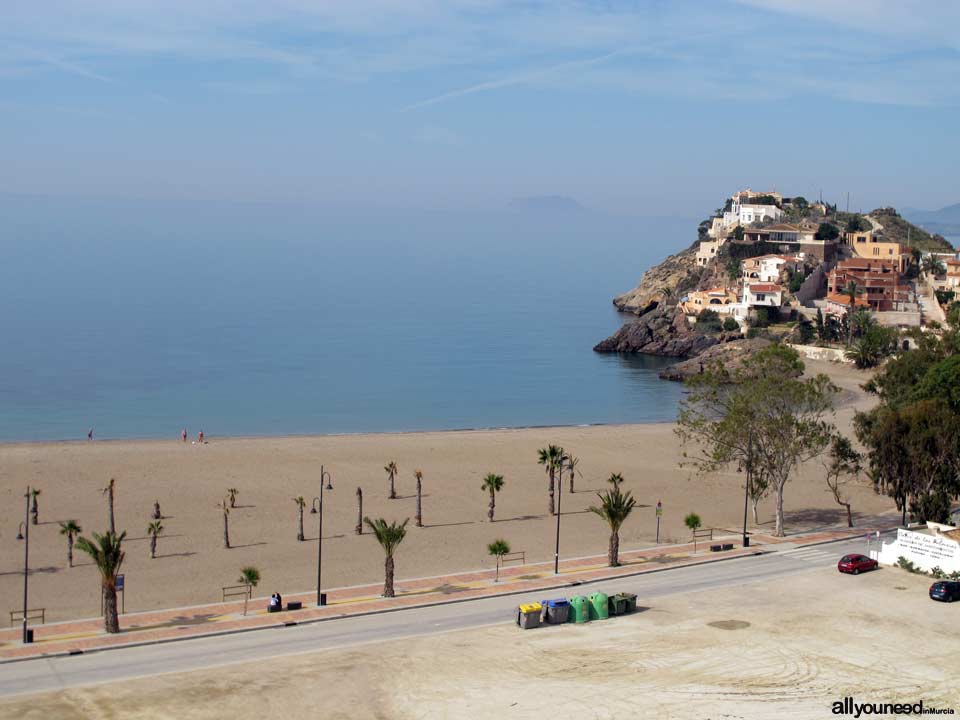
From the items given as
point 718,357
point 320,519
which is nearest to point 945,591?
point 320,519

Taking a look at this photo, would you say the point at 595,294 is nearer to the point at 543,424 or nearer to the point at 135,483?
the point at 543,424

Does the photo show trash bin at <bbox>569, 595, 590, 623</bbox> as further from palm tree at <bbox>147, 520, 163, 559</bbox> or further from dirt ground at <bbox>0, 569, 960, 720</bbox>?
palm tree at <bbox>147, 520, 163, 559</bbox>

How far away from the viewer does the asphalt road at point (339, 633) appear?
1022 inches

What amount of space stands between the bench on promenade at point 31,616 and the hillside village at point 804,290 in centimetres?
7641

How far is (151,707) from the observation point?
935 inches

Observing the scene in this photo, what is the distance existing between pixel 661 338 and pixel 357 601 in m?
83.6

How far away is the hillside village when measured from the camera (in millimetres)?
105000

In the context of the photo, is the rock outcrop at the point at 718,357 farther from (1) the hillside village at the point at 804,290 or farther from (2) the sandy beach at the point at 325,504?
(2) the sandy beach at the point at 325,504

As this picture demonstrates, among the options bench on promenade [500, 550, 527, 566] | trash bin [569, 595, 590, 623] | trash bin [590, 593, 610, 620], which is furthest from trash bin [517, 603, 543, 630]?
bench on promenade [500, 550, 527, 566]

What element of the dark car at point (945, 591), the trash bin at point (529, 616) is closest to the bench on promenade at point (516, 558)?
the trash bin at point (529, 616)

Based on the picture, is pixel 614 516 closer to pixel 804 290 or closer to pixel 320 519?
pixel 320 519

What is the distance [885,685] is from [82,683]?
18556 millimetres

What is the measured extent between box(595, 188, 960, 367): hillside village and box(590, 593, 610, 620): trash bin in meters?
68.6

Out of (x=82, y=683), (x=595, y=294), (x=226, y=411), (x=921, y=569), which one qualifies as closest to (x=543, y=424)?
(x=226, y=411)
